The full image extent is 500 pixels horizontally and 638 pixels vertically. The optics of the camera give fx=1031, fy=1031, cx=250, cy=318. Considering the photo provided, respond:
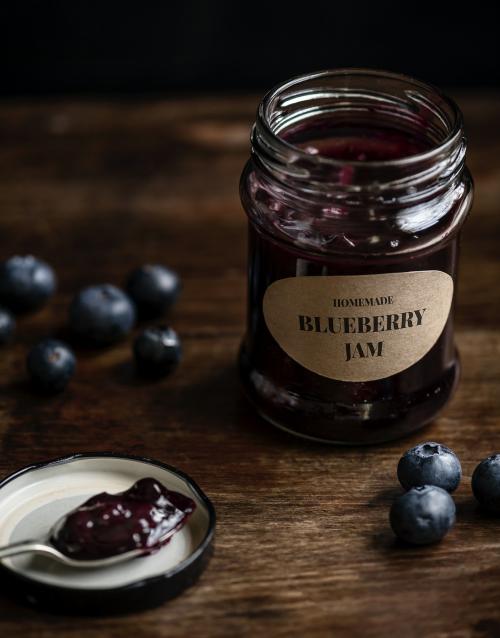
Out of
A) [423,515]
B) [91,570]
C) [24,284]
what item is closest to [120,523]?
[91,570]

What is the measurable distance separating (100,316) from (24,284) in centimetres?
14

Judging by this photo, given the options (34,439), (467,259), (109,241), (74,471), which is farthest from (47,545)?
(467,259)

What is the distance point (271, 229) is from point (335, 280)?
0.32 feet

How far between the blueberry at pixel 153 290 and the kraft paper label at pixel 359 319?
319mm

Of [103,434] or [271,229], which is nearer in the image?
[271,229]

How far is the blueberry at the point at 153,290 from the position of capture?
1.46 m

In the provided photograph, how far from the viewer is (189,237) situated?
1.64 m

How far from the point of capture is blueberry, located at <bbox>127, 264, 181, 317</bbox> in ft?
4.79

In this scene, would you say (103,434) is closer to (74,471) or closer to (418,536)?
(74,471)

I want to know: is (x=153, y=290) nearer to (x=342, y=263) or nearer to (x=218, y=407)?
(x=218, y=407)

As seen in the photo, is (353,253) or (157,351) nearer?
(353,253)

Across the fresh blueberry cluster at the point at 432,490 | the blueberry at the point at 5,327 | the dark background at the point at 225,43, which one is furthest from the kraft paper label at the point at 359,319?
the dark background at the point at 225,43

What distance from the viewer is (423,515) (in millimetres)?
1057

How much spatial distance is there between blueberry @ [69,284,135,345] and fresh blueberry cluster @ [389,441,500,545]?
0.46 meters
